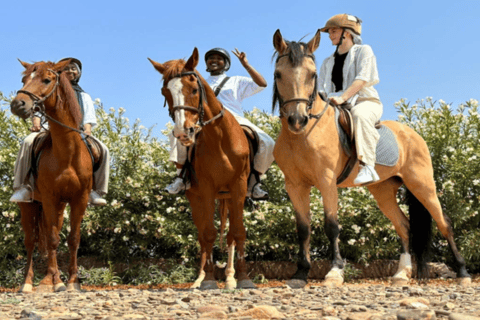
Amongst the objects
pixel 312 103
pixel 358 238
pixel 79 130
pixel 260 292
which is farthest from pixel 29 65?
pixel 358 238

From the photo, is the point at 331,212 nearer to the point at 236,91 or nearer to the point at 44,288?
the point at 236,91

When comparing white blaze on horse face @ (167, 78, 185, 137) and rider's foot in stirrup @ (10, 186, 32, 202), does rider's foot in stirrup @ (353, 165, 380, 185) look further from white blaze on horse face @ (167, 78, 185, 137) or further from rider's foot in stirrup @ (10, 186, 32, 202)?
rider's foot in stirrup @ (10, 186, 32, 202)

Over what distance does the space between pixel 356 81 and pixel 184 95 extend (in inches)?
83.4

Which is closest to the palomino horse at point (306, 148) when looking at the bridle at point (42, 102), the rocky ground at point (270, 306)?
the rocky ground at point (270, 306)

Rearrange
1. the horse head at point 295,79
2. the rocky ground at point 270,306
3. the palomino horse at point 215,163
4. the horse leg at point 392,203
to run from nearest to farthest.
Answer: the rocky ground at point 270,306 → the horse head at point 295,79 → the palomino horse at point 215,163 → the horse leg at point 392,203

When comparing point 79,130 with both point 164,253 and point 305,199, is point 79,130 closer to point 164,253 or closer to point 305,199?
point 305,199

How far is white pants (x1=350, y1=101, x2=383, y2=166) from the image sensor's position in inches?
241

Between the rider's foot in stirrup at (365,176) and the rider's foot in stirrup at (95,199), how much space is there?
10.8 ft

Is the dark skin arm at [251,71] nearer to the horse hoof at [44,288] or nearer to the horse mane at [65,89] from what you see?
the horse mane at [65,89]

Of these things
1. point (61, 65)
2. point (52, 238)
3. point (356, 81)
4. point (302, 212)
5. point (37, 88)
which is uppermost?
point (61, 65)

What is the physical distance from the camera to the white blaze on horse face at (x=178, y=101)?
540 cm

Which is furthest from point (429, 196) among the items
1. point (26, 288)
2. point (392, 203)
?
point (26, 288)

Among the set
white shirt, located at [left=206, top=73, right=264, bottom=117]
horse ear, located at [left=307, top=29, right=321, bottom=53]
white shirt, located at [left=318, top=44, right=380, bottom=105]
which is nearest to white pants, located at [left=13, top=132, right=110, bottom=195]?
white shirt, located at [left=206, top=73, right=264, bottom=117]

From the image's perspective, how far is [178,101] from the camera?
18.0 feet
